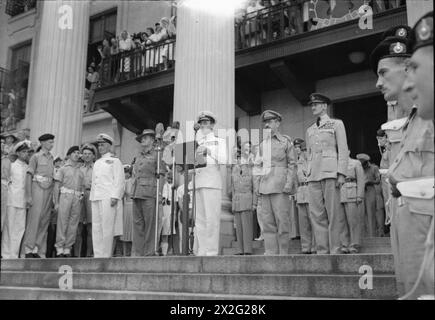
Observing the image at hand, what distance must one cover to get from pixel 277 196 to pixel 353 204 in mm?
1458

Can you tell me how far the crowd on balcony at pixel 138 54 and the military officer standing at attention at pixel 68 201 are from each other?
608cm

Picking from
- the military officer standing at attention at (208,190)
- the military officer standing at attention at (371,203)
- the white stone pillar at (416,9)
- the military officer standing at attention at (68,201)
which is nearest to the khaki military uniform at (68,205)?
the military officer standing at attention at (68,201)

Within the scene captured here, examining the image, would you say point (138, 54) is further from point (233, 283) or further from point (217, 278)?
point (233, 283)

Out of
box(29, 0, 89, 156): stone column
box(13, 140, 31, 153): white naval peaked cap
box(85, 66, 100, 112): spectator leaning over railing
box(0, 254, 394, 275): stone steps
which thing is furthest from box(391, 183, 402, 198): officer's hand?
box(85, 66, 100, 112): spectator leaning over railing

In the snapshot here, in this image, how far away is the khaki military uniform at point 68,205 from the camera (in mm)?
9062

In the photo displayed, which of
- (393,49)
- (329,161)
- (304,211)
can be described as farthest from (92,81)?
(393,49)

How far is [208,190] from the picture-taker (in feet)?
23.8

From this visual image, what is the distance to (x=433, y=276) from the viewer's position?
238 centimetres

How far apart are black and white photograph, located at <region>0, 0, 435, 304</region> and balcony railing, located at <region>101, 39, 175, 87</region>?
0.18 feet

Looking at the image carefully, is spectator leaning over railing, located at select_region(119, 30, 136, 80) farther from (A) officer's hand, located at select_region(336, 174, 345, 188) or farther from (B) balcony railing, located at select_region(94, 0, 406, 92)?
(A) officer's hand, located at select_region(336, 174, 345, 188)

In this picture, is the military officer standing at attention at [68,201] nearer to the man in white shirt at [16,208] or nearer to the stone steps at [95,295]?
the man in white shirt at [16,208]

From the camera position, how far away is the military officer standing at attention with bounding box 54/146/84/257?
29.7 feet
